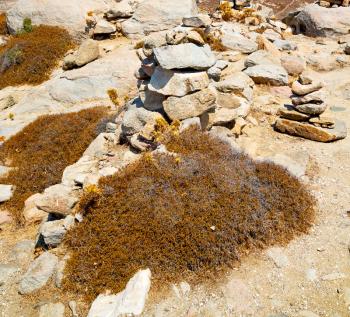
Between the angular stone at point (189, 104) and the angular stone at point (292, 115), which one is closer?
the angular stone at point (189, 104)

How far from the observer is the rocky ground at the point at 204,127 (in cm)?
686

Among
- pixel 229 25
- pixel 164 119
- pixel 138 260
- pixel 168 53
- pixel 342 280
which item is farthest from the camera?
pixel 229 25

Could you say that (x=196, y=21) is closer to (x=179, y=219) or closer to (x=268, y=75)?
(x=268, y=75)

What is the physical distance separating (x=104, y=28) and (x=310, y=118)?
13014mm

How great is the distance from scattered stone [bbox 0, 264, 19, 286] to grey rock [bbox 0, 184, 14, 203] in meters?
3.16

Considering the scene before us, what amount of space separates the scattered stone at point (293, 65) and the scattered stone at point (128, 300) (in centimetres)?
1256

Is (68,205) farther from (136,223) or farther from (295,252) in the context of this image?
(295,252)

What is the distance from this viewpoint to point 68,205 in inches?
340

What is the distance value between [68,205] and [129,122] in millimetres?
3296

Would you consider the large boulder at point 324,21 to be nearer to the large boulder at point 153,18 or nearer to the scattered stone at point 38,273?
the large boulder at point 153,18

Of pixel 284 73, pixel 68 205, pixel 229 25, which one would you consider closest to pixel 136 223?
pixel 68 205

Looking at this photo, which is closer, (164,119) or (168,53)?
(168,53)

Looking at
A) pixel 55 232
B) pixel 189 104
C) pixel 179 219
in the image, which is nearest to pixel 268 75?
pixel 189 104

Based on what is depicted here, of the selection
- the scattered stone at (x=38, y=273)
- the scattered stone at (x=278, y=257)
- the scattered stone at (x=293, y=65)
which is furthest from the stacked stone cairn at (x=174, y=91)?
the scattered stone at (x=293, y=65)
